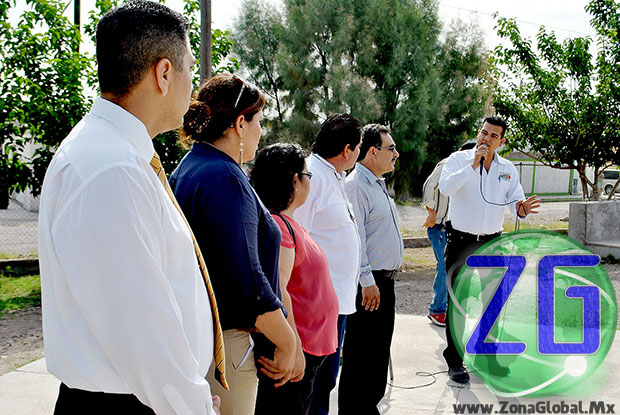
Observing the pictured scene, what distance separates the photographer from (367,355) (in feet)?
12.1

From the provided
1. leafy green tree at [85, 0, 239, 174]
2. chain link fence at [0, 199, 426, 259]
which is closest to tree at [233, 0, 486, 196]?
chain link fence at [0, 199, 426, 259]

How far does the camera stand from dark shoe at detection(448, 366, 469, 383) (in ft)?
14.7

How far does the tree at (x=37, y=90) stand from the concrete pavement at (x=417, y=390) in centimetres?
387

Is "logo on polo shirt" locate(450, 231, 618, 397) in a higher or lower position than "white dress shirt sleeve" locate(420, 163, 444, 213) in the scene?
lower

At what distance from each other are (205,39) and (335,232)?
5.46 m

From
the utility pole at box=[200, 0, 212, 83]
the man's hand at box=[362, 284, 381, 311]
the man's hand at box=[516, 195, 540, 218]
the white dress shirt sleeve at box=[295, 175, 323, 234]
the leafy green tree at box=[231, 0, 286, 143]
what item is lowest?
the man's hand at box=[362, 284, 381, 311]

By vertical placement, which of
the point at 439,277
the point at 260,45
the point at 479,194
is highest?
the point at 260,45

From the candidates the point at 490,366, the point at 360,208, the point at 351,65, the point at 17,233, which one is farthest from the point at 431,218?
the point at 351,65

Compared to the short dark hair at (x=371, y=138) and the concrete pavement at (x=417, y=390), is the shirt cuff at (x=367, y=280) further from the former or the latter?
the concrete pavement at (x=417, y=390)

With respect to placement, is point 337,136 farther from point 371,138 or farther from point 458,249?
point 458,249

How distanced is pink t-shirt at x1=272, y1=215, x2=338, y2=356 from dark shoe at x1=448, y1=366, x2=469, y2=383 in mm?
1990

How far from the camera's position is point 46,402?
401 cm

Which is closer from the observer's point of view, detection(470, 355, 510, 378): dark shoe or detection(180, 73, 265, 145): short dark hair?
detection(180, 73, 265, 145): short dark hair

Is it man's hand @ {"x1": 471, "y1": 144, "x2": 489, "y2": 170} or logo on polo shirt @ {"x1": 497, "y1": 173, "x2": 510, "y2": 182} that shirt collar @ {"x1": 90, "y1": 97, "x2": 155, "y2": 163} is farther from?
logo on polo shirt @ {"x1": 497, "y1": 173, "x2": 510, "y2": 182}
